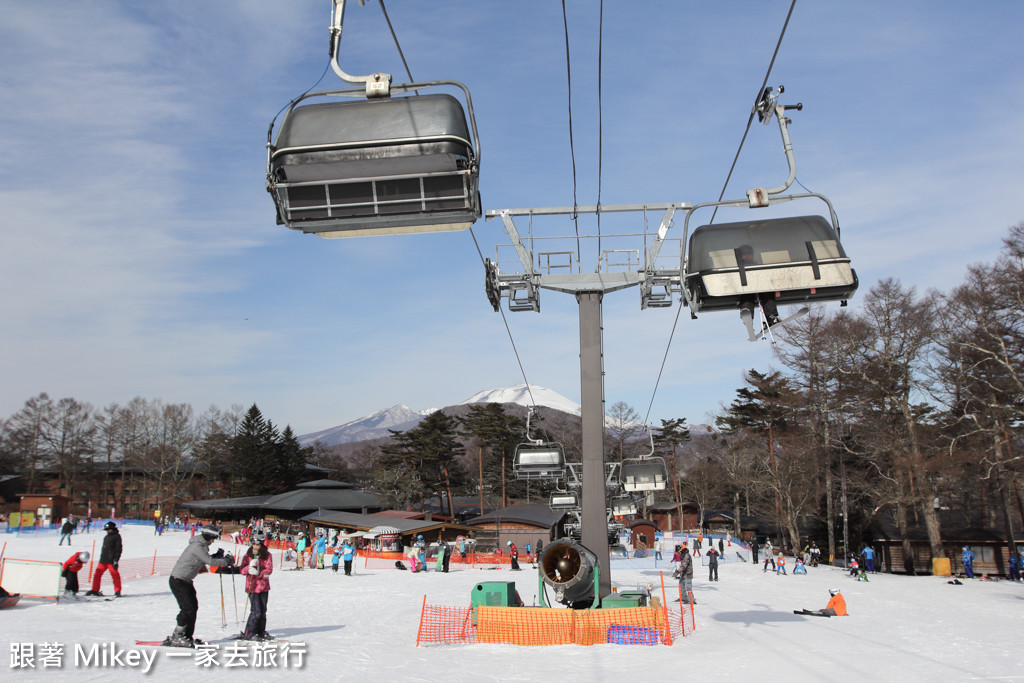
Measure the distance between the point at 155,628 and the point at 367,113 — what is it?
8.54 metres

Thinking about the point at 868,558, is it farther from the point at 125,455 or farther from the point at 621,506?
the point at 125,455

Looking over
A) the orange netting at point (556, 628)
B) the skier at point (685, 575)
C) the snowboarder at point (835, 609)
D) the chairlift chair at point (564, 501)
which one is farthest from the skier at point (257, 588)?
the chairlift chair at point (564, 501)

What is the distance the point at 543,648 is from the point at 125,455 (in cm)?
8123

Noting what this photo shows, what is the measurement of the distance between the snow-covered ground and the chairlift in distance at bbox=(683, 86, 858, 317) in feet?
15.1

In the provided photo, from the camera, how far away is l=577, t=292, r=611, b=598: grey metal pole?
14.8 m

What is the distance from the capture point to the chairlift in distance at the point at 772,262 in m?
7.71

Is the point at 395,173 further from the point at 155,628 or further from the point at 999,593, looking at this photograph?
the point at 999,593

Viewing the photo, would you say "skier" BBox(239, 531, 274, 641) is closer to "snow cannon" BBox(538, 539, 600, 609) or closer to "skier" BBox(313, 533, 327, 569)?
"snow cannon" BBox(538, 539, 600, 609)

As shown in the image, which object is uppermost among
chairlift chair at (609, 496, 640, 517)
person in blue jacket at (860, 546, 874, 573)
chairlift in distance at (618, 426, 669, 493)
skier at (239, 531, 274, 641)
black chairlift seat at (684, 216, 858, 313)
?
black chairlift seat at (684, 216, 858, 313)

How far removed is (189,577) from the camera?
8352mm

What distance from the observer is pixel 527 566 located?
35.6 metres

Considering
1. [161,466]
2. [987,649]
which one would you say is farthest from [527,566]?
[161,466]

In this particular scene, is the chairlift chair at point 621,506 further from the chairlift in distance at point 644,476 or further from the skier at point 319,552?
the skier at point 319,552

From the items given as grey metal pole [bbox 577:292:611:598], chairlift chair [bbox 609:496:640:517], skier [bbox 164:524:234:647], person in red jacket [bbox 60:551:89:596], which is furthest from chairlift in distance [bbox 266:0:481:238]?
chairlift chair [bbox 609:496:640:517]
